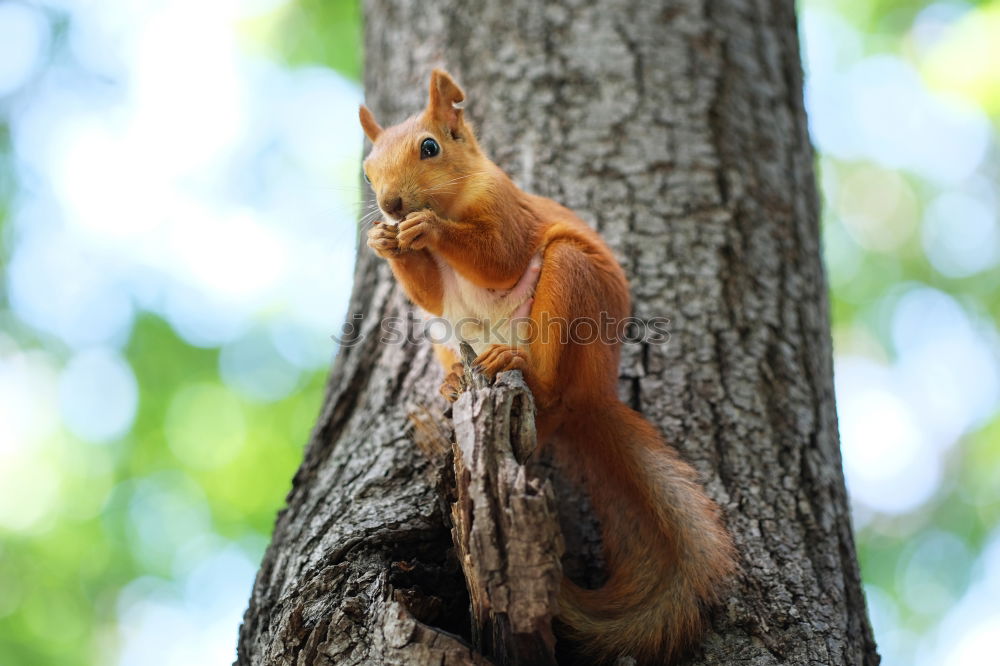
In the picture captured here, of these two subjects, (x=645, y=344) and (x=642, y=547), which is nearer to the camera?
(x=642, y=547)

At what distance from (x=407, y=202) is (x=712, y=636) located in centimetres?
133

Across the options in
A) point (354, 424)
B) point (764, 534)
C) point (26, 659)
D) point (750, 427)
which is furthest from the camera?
point (26, 659)

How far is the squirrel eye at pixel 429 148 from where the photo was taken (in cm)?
237

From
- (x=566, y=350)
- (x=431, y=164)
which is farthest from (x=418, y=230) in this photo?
(x=566, y=350)

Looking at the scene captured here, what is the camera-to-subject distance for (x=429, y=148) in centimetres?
238

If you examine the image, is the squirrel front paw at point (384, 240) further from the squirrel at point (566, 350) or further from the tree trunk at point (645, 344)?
the tree trunk at point (645, 344)

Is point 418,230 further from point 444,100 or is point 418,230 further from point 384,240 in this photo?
point 444,100

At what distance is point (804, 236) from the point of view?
3.06 m

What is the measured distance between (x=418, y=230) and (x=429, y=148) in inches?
11.9

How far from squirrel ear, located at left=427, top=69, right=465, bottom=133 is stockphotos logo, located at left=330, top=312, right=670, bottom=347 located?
1.91ft

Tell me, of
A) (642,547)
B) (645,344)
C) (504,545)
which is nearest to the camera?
(504,545)

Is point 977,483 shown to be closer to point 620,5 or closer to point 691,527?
point 620,5

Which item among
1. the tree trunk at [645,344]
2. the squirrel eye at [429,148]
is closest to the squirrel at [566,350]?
the squirrel eye at [429,148]

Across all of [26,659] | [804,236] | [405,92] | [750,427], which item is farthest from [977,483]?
[26,659]
